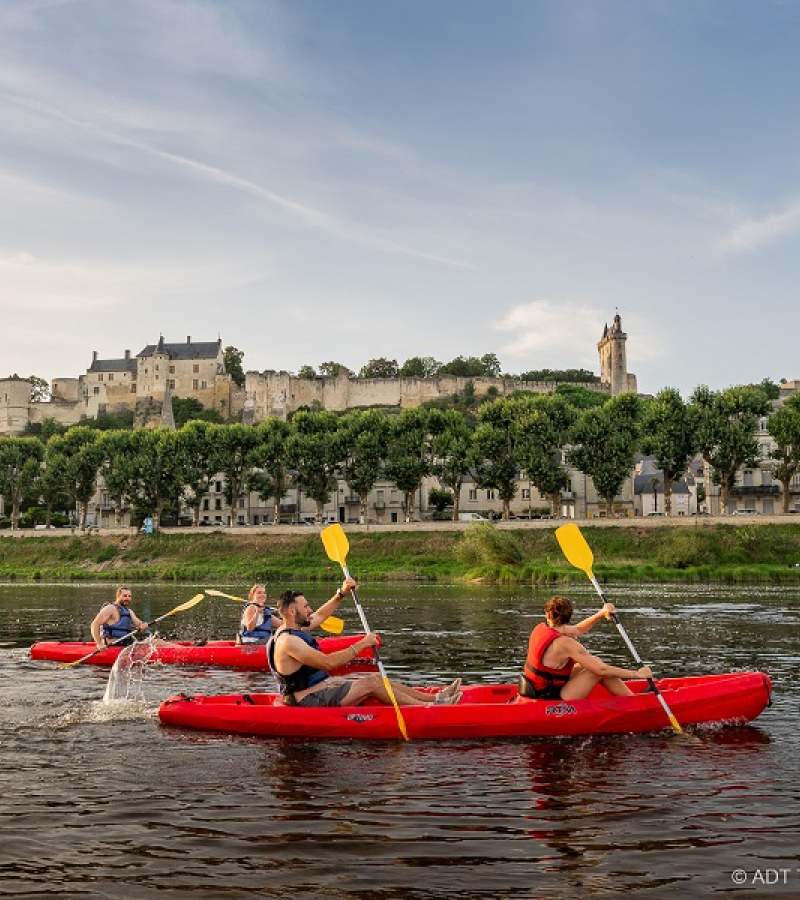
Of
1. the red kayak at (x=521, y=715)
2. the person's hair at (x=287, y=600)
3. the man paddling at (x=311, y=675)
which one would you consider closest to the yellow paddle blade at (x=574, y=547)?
the red kayak at (x=521, y=715)

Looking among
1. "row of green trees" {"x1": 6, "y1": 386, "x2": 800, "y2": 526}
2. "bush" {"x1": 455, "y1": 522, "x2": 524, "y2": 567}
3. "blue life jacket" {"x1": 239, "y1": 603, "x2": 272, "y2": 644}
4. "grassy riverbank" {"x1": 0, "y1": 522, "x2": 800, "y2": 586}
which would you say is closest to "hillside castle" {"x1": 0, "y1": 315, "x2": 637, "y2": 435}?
"row of green trees" {"x1": 6, "y1": 386, "x2": 800, "y2": 526}

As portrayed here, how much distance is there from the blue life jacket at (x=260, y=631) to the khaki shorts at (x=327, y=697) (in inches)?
290

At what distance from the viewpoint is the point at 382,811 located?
8305 millimetres

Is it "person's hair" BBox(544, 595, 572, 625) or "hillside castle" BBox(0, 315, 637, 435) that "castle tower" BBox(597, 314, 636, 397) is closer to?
"hillside castle" BBox(0, 315, 637, 435)

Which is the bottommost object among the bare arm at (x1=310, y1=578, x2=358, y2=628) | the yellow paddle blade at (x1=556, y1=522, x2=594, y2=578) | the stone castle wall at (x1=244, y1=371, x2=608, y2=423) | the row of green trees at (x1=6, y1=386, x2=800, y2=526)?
the bare arm at (x1=310, y1=578, x2=358, y2=628)

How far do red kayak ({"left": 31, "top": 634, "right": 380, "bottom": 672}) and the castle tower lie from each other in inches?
4752

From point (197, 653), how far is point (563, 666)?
9709 mm

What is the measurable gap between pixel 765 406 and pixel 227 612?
36535 mm

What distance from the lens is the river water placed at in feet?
21.8

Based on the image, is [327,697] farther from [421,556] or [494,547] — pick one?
[421,556]

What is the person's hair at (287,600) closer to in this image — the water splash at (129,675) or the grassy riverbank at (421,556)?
the water splash at (129,675)

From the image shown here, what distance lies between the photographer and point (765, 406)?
185ft

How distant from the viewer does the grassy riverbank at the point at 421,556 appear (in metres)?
46.3

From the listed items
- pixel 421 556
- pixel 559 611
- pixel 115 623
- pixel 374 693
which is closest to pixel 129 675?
pixel 115 623
